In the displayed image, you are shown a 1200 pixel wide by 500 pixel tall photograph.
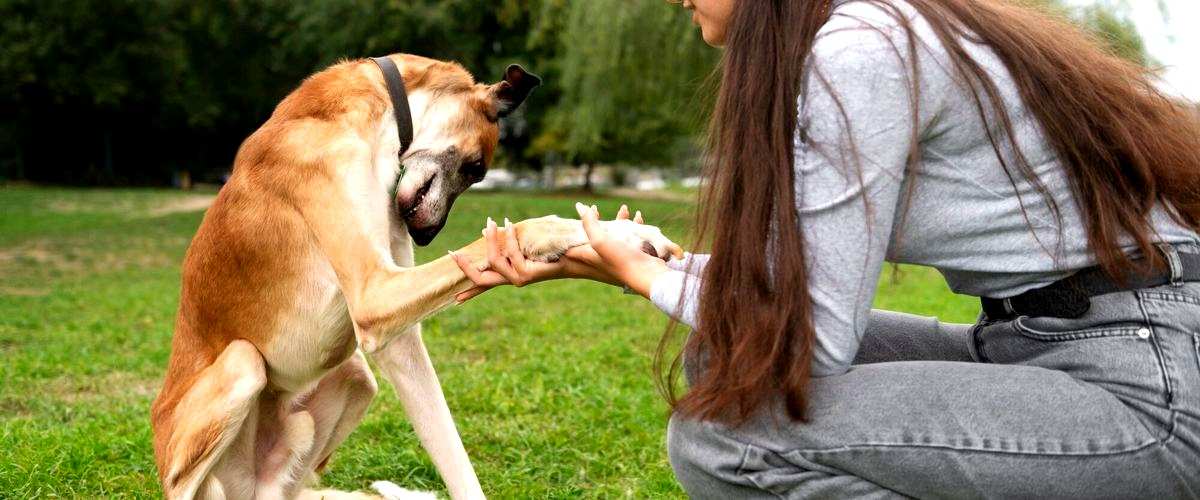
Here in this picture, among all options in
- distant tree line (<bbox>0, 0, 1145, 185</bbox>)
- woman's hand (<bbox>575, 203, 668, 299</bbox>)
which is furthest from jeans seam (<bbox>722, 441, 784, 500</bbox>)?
distant tree line (<bbox>0, 0, 1145, 185</bbox>)

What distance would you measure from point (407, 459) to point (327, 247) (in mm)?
1140

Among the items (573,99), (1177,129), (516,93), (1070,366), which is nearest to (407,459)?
(516,93)

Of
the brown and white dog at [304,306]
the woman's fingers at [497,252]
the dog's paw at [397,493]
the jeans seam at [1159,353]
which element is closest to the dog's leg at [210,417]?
the brown and white dog at [304,306]

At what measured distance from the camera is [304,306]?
3.21m

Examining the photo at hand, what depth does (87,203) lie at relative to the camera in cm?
2252

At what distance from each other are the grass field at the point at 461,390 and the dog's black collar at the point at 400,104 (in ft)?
3.09

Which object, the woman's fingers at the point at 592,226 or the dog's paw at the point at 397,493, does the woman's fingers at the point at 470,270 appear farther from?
the dog's paw at the point at 397,493

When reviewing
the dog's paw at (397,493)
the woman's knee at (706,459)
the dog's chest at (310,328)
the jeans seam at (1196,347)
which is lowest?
the dog's paw at (397,493)

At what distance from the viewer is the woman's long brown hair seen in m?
2.03

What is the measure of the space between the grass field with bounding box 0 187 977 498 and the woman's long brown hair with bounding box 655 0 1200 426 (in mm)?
463

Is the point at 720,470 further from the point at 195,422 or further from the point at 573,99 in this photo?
the point at 573,99

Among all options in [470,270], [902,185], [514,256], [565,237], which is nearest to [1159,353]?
[902,185]

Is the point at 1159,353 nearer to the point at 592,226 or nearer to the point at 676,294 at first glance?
the point at 676,294

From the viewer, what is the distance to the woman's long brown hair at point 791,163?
2027 millimetres
